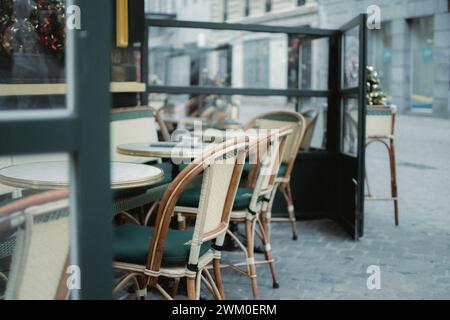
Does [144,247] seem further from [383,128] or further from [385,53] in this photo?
[385,53]

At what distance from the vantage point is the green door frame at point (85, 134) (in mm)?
931

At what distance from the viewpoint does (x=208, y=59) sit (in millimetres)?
7508

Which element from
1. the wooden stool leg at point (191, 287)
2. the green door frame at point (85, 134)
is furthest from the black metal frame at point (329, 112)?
the green door frame at point (85, 134)

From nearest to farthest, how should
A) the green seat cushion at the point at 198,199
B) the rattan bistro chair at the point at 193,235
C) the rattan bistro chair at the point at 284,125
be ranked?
the rattan bistro chair at the point at 193,235
the green seat cushion at the point at 198,199
the rattan bistro chair at the point at 284,125

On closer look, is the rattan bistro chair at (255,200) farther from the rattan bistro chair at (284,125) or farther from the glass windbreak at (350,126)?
the glass windbreak at (350,126)

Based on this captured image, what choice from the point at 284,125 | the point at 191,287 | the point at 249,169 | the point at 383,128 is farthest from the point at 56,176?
the point at 383,128

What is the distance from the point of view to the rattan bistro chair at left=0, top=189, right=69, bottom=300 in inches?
43.9

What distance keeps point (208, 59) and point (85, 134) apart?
21.8 ft

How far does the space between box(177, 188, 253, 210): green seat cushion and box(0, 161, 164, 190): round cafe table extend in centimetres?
60

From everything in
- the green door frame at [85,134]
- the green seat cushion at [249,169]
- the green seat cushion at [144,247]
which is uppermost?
the green door frame at [85,134]

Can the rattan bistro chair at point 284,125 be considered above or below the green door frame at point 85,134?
below

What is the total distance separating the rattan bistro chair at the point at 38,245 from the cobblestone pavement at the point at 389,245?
2.45 meters
